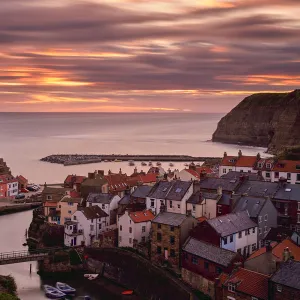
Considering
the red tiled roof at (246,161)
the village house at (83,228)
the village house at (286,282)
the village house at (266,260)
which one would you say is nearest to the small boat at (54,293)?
the village house at (83,228)

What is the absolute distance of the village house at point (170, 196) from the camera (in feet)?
186

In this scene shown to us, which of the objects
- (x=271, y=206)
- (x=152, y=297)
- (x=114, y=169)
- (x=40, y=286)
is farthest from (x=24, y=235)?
(x=114, y=169)

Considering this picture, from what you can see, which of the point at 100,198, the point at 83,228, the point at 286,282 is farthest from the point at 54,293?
the point at 286,282

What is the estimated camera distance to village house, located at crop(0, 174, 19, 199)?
9419cm

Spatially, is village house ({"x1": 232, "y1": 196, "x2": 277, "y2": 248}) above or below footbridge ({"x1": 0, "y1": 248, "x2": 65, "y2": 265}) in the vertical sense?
above

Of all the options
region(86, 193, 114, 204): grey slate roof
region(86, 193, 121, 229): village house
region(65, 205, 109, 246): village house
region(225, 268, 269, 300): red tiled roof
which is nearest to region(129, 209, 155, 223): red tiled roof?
region(65, 205, 109, 246): village house

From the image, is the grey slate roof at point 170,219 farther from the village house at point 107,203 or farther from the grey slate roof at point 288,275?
the grey slate roof at point 288,275

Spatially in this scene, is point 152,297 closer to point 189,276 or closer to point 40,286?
point 189,276

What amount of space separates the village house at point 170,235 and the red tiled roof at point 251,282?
9.99 meters

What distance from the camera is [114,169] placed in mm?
145625

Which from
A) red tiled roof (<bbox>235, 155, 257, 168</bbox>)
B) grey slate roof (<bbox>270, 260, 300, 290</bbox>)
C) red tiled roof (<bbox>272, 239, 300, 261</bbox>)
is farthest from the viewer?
red tiled roof (<bbox>235, 155, 257, 168</bbox>)

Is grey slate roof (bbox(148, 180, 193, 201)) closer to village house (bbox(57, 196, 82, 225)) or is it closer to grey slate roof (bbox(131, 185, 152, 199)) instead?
grey slate roof (bbox(131, 185, 152, 199))

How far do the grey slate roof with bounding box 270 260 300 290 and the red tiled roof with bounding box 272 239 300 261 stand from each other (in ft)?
14.8

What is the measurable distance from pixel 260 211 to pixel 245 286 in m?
15.4
